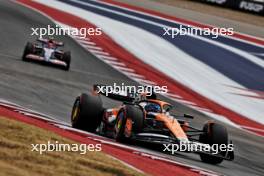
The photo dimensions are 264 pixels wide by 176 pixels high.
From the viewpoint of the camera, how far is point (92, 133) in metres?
14.1

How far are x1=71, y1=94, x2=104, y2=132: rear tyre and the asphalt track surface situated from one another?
164cm

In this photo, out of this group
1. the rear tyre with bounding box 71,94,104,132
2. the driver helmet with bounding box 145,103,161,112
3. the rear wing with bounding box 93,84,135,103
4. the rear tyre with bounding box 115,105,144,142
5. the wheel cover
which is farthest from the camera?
the rear wing with bounding box 93,84,135,103

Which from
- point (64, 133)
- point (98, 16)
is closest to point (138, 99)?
point (64, 133)

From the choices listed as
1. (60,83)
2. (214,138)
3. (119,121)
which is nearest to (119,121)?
(119,121)

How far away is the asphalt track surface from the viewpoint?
1526 centimetres

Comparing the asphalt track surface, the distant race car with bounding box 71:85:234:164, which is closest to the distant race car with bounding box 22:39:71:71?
the asphalt track surface

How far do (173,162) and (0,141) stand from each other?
3322 millimetres

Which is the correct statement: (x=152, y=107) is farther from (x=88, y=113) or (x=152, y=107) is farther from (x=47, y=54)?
(x=47, y=54)

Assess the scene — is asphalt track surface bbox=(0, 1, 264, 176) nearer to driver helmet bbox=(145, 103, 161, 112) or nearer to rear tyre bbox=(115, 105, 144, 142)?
rear tyre bbox=(115, 105, 144, 142)

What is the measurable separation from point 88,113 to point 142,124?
4.61 ft

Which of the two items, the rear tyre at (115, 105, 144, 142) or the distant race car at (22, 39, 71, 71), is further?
the distant race car at (22, 39, 71, 71)

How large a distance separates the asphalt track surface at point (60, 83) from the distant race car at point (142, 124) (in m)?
0.38

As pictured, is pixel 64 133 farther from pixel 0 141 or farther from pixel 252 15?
pixel 252 15

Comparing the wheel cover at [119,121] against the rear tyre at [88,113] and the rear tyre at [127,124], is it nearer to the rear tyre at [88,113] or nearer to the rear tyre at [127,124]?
the rear tyre at [127,124]
